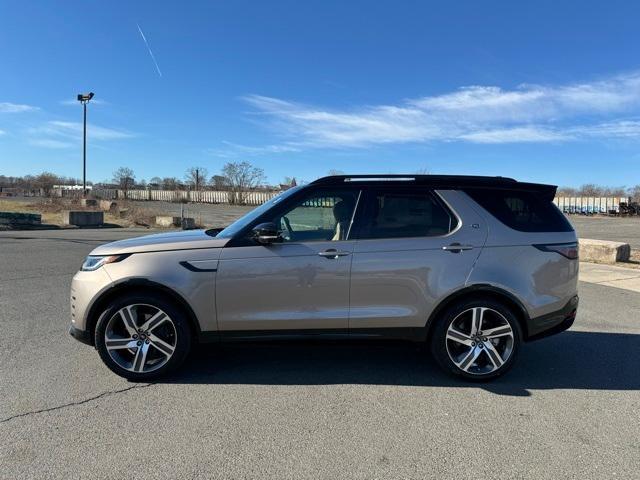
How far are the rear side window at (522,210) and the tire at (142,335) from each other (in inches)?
115

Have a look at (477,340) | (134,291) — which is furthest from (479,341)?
(134,291)

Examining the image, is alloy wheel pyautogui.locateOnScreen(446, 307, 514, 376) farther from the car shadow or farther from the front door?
the front door

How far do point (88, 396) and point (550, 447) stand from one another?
352 centimetres

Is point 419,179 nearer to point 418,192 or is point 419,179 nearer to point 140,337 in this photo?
point 418,192

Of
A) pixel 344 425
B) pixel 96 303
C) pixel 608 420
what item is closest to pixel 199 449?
pixel 344 425

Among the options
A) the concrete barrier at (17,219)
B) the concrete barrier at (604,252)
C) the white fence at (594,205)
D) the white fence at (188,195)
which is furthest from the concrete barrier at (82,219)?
the white fence at (594,205)

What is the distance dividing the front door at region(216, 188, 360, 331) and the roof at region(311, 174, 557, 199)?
60 cm

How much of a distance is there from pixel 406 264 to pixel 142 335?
7.84ft

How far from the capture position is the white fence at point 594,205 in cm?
5466

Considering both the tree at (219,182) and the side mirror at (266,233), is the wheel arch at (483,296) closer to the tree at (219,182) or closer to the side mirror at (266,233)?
the side mirror at (266,233)

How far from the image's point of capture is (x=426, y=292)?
438cm

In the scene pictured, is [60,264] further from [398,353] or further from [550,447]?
[550,447]

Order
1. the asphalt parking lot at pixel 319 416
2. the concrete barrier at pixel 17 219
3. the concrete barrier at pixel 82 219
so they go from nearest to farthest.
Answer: the asphalt parking lot at pixel 319 416 → the concrete barrier at pixel 17 219 → the concrete barrier at pixel 82 219

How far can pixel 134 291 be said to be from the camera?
Result: 4379 mm
